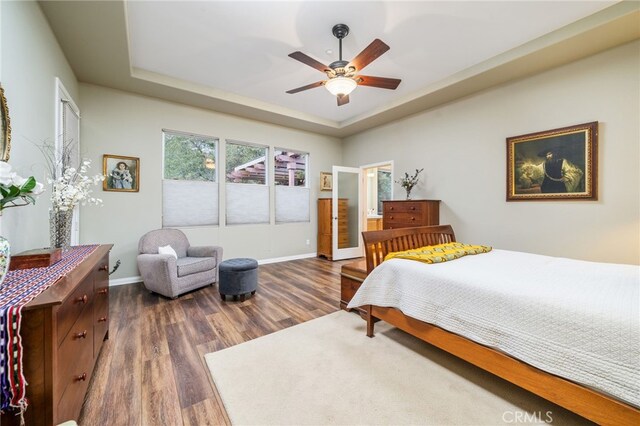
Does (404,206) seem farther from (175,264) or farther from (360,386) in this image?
(175,264)

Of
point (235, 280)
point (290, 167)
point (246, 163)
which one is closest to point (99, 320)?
point (235, 280)

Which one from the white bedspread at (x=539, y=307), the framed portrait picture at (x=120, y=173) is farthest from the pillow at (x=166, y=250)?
the white bedspread at (x=539, y=307)

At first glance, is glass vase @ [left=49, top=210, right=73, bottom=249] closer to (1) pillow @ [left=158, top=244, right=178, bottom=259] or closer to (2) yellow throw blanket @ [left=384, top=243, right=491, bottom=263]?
(1) pillow @ [left=158, top=244, right=178, bottom=259]

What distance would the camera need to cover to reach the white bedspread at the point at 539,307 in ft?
3.85

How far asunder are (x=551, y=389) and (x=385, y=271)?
116cm

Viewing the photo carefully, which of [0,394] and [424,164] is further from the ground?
[424,164]

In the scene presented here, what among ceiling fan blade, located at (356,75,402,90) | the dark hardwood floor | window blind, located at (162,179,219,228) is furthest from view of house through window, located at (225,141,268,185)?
ceiling fan blade, located at (356,75,402,90)

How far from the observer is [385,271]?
2219mm

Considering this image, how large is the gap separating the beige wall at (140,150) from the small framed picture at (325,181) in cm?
162

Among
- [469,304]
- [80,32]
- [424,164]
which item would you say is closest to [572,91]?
[424,164]

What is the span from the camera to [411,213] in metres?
4.30

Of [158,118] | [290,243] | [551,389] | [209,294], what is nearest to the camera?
[551,389]

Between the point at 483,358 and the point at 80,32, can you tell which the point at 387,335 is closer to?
the point at 483,358

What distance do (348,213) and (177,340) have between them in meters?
4.29
